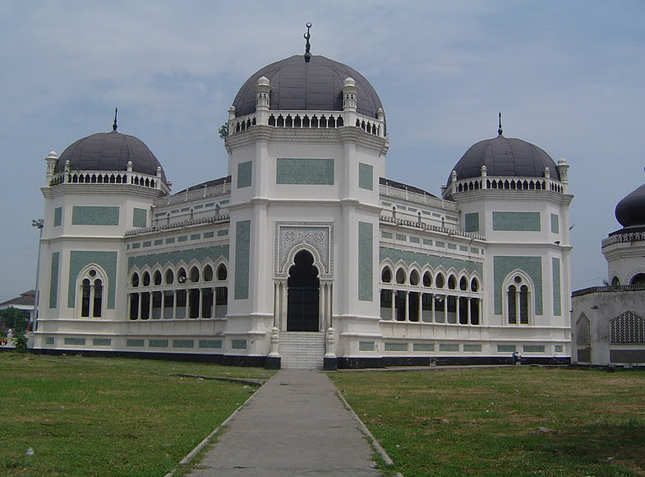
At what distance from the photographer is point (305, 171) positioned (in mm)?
35469

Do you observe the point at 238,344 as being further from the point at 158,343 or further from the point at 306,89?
the point at 306,89

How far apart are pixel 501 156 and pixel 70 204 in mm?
27151

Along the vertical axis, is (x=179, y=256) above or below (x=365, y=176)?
below

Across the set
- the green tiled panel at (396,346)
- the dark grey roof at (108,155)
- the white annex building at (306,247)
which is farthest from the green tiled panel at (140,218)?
the green tiled panel at (396,346)

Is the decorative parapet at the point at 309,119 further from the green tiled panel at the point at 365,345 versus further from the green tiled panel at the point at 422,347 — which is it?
the green tiled panel at the point at 422,347

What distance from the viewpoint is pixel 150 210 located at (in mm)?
46688

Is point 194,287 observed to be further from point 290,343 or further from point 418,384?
point 418,384

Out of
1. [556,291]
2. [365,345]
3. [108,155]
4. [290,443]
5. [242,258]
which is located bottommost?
[290,443]

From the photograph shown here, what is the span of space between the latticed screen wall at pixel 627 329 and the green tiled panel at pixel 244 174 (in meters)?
18.5

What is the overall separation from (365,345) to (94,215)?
66.5ft

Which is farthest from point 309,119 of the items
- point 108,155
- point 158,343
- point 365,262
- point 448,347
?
point 108,155

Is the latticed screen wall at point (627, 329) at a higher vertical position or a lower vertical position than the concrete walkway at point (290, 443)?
higher

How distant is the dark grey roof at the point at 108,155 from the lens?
4597 cm

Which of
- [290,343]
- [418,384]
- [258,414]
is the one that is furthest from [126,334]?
[258,414]
